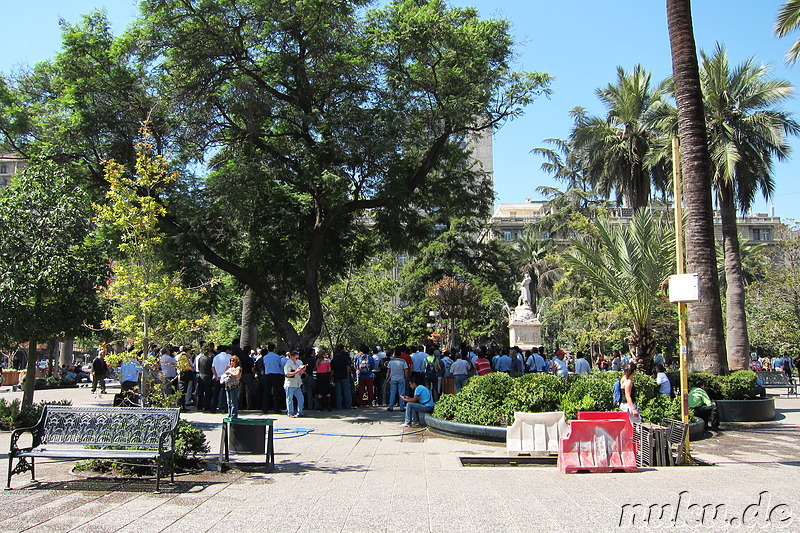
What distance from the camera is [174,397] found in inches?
360

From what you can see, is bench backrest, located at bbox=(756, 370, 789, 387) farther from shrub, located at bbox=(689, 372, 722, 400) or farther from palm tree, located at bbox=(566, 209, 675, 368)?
shrub, located at bbox=(689, 372, 722, 400)

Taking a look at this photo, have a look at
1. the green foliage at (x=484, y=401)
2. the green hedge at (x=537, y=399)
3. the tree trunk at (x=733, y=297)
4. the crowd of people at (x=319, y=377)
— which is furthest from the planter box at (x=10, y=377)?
the tree trunk at (x=733, y=297)

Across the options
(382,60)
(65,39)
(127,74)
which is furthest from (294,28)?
(65,39)

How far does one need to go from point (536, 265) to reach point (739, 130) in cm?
3460

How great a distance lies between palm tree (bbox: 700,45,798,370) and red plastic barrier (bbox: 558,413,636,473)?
42.5ft

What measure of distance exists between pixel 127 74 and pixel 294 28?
463 centimetres

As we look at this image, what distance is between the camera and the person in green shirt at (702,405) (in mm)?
12438

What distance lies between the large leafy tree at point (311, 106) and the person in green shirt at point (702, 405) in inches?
339

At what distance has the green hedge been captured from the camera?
11523mm

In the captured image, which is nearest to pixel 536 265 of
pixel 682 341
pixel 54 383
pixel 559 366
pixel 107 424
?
pixel 559 366

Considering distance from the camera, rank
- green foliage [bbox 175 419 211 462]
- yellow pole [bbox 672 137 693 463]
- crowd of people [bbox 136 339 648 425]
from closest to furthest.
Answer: green foliage [bbox 175 419 211 462] < yellow pole [bbox 672 137 693 463] < crowd of people [bbox 136 339 648 425]

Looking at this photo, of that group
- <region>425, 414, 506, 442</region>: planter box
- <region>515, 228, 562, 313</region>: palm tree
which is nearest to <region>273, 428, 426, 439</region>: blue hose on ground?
<region>425, 414, 506, 442</region>: planter box

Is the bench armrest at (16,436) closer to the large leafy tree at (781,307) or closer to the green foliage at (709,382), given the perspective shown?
the green foliage at (709,382)

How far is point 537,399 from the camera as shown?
11617 mm
